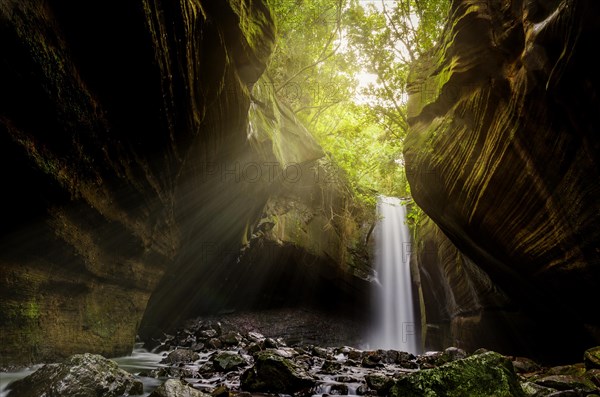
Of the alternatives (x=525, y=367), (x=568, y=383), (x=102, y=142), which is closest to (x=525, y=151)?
(x=568, y=383)

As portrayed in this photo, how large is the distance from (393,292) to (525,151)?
12561 mm

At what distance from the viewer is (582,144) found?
208 inches

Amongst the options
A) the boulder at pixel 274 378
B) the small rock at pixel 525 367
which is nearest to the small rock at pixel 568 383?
the small rock at pixel 525 367

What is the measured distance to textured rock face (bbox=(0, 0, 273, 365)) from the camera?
165 inches

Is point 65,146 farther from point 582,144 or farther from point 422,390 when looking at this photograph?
point 582,144

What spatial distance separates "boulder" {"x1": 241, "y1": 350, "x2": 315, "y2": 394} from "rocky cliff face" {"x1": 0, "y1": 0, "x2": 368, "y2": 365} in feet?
9.72

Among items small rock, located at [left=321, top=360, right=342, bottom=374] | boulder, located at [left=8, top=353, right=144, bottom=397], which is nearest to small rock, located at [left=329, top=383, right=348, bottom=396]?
small rock, located at [left=321, top=360, right=342, bottom=374]

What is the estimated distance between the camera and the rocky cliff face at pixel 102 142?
13.8 feet

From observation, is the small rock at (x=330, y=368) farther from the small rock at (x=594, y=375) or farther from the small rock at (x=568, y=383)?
the small rock at (x=594, y=375)

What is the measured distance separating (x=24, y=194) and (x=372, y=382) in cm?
561

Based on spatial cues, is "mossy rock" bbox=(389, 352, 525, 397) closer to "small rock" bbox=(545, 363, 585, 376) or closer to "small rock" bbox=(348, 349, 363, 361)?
"small rock" bbox=(545, 363, 585, 376)

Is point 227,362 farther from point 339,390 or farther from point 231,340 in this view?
point 231,340

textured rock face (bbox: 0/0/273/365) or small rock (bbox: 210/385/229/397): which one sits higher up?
textured rock face (bbox: 0/0/273/365)

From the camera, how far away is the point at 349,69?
1825cm
